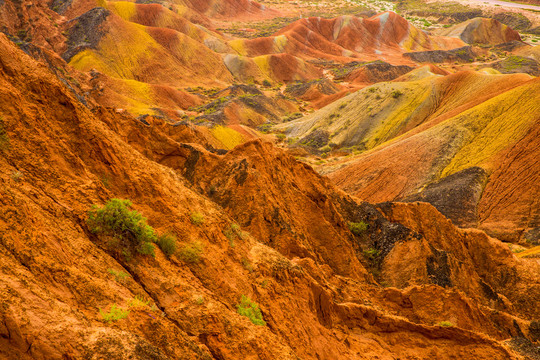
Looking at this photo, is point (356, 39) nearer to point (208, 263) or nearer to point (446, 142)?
point (446, 142)

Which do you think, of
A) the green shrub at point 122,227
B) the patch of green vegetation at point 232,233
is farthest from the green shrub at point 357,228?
the green shrub at point 122,227

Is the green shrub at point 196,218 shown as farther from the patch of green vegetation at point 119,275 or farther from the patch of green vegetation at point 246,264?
the patch of green vegetation at point 119,275

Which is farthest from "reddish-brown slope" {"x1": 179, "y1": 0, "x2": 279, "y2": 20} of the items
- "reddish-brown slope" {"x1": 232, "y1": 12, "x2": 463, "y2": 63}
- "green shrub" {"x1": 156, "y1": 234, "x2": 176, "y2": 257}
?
"green shrub" {"x1": 156, "y1": 234, "x2": 176, "y2": 257}

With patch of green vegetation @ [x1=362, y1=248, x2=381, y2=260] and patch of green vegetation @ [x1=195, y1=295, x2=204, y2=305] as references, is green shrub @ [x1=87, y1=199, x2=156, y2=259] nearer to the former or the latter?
patch of green vegetation @ [x1=195, y1=295, x2=204, y2=305]

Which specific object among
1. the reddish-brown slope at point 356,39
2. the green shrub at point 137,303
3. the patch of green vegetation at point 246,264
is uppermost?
the green shrub at point 137,303

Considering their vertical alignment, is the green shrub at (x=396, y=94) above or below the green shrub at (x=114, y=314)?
below

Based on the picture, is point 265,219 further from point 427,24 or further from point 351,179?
point 427,24

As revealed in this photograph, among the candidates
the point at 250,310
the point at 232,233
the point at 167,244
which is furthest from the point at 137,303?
the point at 232,233
